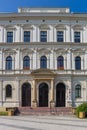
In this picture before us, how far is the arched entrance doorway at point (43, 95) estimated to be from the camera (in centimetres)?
4581

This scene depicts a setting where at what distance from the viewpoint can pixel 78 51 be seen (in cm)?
4684

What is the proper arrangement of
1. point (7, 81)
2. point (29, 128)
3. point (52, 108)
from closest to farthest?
point (29, 128), point (52, 108), point (7, 81)

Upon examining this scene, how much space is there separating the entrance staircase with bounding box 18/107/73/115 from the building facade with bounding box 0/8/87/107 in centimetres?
250

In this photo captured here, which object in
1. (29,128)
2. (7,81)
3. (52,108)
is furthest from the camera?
(7,81)

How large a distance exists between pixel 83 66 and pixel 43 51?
19.2ft

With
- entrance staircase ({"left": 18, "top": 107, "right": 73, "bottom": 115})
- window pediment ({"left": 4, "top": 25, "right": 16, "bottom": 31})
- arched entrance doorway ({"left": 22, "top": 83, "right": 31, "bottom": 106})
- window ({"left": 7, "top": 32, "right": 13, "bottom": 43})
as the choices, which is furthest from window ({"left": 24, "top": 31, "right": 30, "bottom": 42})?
entrance staircase ({"left": 18, "top": 107, "right": 73, "bottom": 115})

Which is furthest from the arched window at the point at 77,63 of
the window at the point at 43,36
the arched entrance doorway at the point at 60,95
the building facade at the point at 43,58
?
the window at the point at 43,36

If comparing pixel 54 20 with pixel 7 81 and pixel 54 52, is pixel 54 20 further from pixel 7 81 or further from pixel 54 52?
pixel 7 81

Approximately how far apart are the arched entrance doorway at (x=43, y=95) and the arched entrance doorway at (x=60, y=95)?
4.89 feet

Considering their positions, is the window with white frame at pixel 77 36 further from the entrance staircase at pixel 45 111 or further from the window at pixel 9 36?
the entrance staircase at pixel 45 111

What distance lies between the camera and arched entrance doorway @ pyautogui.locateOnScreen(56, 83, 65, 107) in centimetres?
4588

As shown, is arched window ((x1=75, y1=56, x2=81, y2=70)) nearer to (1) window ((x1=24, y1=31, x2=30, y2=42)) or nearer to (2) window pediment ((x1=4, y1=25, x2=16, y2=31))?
(1) window ((x1=24, y1=31, x2=30, y2=42))

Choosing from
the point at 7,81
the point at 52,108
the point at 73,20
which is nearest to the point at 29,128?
the point at 52,108

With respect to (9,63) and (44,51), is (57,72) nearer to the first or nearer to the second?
(44,51)
